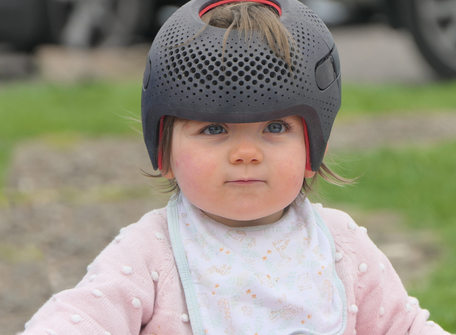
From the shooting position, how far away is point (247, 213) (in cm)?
183

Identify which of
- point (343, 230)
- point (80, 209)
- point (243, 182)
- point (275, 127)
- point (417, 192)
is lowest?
point (80, 209)

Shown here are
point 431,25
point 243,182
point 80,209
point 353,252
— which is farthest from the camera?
point 431,25

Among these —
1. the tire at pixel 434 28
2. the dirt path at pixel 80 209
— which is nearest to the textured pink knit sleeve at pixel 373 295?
the dirt path at pixel 80 209

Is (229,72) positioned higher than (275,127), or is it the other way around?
(229,72)

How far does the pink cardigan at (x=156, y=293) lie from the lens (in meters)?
1.75

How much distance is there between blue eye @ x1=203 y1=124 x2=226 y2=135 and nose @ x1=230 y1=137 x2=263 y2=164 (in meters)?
0.06

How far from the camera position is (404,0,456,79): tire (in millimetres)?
6352

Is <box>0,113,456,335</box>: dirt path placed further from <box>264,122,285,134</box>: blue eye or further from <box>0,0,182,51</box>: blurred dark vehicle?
<box>0,0,182,51</box>: blurred dark vehicle

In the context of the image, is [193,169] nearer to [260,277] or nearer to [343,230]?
[260,277]

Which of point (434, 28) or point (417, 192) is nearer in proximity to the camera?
point (417, 192)

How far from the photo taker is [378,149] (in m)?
4.93

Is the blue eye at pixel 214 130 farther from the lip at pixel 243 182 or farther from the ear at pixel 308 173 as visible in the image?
the ear at pixel 308 173

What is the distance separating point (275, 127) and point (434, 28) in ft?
16.5

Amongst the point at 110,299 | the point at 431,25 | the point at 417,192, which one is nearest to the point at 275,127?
the point at 110,299
